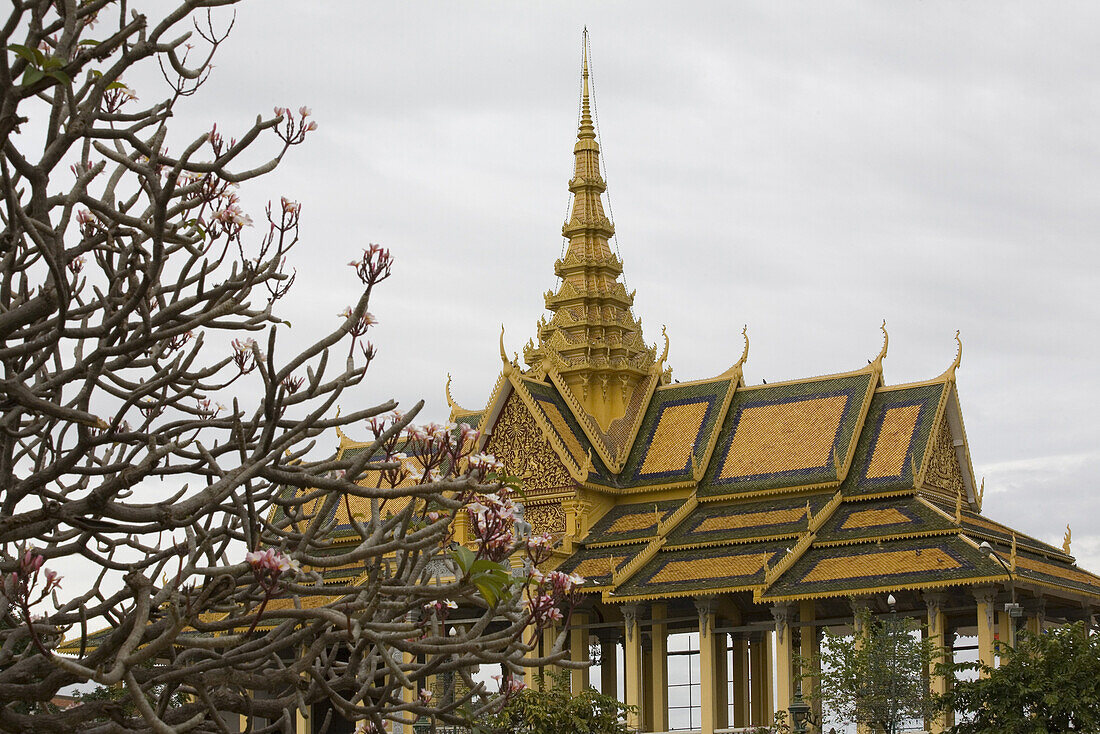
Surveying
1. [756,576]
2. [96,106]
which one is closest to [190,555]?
[96,106]

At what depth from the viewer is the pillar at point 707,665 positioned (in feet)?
99.1

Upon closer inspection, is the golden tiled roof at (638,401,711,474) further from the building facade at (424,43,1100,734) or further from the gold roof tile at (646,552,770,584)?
the gold roof tile at (646,552,770,584)

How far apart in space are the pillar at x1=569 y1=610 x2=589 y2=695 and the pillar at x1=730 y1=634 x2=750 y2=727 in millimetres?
3813

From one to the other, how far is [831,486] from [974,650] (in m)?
4.62

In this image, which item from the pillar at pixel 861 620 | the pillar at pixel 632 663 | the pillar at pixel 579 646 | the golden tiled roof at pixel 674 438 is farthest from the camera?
the golden tiled roof at pixel 674 438

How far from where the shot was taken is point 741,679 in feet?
118

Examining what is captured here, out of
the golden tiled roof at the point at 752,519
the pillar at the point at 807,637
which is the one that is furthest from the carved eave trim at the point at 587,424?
the pillar at the point at 807,637

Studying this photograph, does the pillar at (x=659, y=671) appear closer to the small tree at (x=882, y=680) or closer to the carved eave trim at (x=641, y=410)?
the carved eave trim at (x=641, y=410)

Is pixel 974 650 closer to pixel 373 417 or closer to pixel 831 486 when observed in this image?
pixel 831 486

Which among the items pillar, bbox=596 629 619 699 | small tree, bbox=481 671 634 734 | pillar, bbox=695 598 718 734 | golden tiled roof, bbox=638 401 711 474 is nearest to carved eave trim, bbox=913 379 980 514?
golden tiled roof, bbox=638 401 711 474

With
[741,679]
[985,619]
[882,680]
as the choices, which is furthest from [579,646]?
[882,680]

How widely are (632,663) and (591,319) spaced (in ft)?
37.1

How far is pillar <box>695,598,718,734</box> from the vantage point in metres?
30.2

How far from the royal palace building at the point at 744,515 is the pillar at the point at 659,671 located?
4 centimetres
